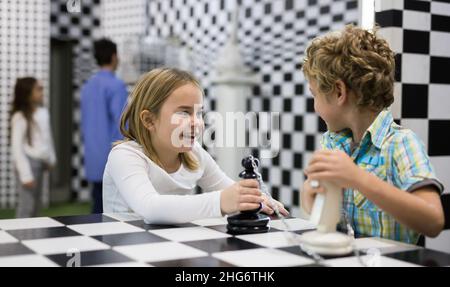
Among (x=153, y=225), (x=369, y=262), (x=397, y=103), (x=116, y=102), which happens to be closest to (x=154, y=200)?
(x=153, y=225)

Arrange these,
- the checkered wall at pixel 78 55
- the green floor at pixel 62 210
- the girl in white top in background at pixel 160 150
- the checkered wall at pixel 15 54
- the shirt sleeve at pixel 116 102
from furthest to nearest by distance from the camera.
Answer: the checkered wall at pixel 78 55
the checkered wall at pixel 15 54
the green floor at pixel 62 210
the shirt sleeve at pixel 116 102
the girl in white top in background at pixel 160 150

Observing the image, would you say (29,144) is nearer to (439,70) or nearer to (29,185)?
(29,185)

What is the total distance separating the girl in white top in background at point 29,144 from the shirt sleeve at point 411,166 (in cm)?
327

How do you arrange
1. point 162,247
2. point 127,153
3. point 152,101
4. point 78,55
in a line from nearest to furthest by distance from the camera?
point 162,247 < point 127,153 < point 152,101 < point 78,55

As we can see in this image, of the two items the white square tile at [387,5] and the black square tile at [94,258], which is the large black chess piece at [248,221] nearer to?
the black square tile at [94,258]

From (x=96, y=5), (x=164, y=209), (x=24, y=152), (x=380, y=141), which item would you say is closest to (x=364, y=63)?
(x=380, y=141)

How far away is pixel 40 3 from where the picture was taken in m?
5.73

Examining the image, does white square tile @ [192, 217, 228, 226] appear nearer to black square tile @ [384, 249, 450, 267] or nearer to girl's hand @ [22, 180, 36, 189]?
black square tile @ [384, 249, 450, 267]

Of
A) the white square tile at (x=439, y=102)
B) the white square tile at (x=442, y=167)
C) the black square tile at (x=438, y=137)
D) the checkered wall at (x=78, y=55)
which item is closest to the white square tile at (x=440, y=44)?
the white square tile at (x=439, y=102)

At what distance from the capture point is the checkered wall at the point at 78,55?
19.6ft

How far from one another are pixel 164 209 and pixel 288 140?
8.84 feet

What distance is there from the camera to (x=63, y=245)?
1178 millimetres

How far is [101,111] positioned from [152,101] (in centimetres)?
211
